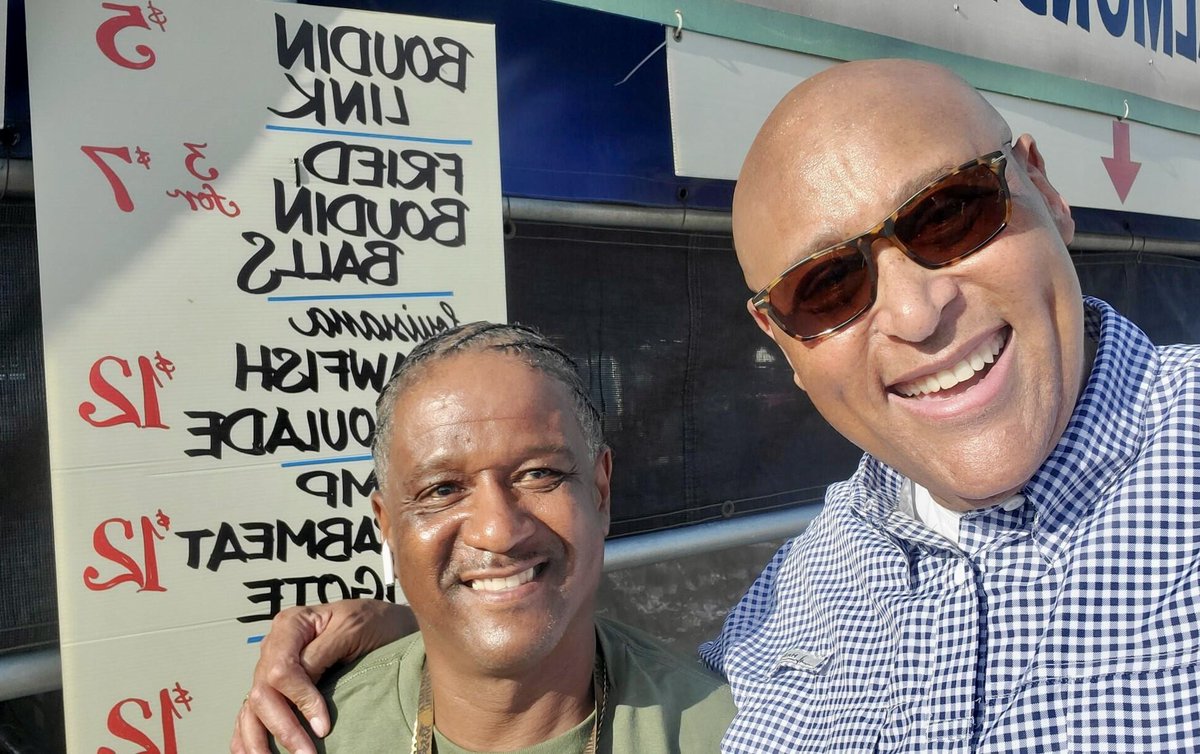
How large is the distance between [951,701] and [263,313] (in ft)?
4.71

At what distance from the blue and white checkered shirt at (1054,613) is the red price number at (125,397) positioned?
3.99 ft

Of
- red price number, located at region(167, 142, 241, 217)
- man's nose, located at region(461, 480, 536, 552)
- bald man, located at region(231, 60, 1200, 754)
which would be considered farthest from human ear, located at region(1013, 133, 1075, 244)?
red price number, located at region(167, 142, 241, 217)

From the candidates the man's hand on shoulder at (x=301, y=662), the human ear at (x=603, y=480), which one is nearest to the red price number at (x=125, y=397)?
the man's hand on shoulder at (x=301, y=662)

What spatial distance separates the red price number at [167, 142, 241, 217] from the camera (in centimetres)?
181

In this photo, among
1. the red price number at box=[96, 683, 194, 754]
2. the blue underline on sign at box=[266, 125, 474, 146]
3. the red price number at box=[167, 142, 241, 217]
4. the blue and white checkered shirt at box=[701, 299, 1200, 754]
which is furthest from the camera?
the blue underline on sign at box=[266, 125, 474, 146]

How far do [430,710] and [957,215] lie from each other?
3.59ft

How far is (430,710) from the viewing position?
149cm

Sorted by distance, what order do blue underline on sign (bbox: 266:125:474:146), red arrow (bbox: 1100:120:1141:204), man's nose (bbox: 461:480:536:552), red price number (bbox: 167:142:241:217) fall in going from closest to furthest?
man's nose (bbox: 461:480:536:552) → red price number (bbox: 167:142:241:217) → blue underline on sign (bbox: 266:125:474:146) → red arrow (bbox: 1100:120:1141:204)

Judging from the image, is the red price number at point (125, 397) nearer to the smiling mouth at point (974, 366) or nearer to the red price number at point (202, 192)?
the red price number at point (202, 192)

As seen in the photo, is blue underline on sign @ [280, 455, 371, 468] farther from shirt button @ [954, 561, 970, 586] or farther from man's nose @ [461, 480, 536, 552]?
shirt button @ [954, 561, 970, 586]

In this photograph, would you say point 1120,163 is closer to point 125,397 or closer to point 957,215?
point 957,215

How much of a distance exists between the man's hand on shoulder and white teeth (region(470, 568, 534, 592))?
0.37m

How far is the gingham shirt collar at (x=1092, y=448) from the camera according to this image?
1.19 m

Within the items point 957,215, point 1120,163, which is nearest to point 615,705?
point 957,215
